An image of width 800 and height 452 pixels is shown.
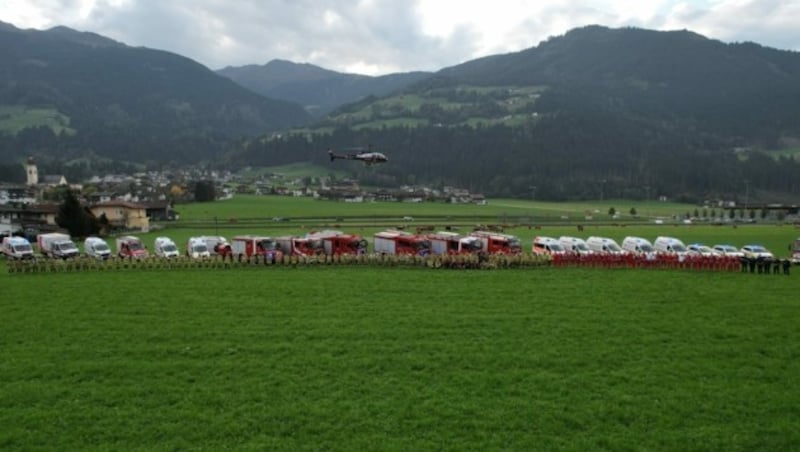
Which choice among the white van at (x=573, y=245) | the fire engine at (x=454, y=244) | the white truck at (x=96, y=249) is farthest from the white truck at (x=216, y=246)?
the white van at (x=573, y=245)

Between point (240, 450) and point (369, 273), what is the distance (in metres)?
19.1

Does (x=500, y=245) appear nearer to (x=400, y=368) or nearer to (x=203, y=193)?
(x=400, y=368)

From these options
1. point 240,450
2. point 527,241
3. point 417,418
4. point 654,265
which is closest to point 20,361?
point 240,450

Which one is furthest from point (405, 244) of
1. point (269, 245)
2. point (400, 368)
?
point (400, 368)

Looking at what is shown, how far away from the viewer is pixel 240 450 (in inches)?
420

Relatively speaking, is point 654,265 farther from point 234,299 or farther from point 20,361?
point 20,361

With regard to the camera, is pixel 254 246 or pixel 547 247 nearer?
pixel 254 246

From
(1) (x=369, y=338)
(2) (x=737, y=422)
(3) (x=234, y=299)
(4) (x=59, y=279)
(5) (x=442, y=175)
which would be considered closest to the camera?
(2) (x=737, y=422)

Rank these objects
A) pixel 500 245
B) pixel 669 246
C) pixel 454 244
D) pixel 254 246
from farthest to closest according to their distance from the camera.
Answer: pixel 669 246 → pixel 454 244 → pixel 500 245 → pixel 254 246

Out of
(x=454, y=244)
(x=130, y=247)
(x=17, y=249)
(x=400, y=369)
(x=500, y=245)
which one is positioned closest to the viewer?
(x=400, y=369)

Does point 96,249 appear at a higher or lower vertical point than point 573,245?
lower

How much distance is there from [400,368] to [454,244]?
23285mm

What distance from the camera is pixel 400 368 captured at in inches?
576

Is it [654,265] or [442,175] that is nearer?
[654,265]
